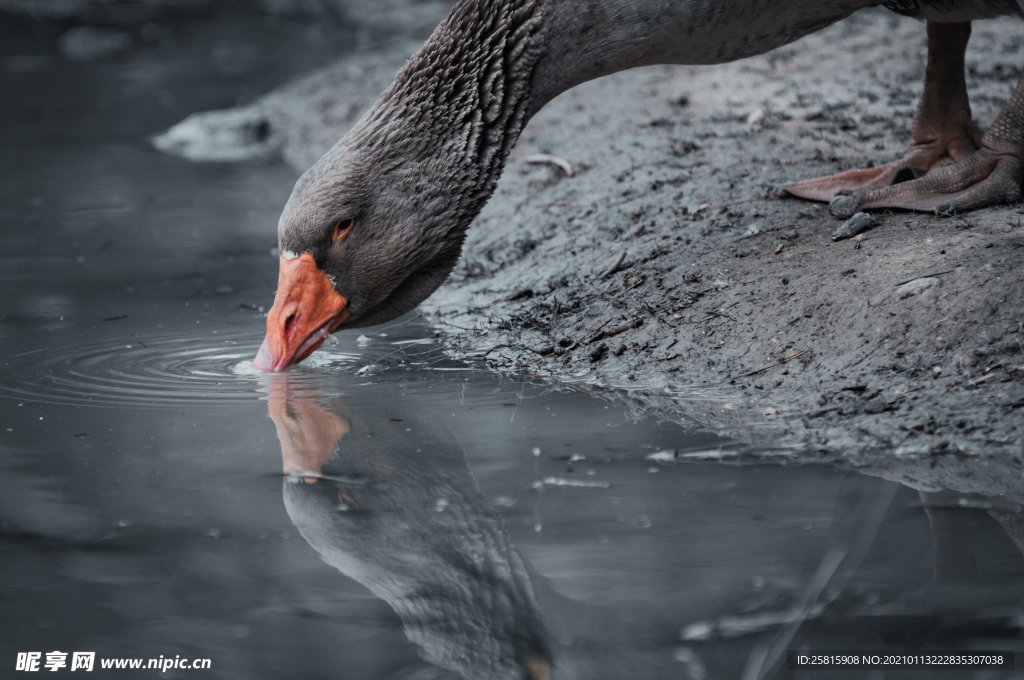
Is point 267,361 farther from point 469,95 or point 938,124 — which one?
point 938,124

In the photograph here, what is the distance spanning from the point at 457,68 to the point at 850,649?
3280 mm

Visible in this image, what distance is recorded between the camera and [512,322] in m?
6.09

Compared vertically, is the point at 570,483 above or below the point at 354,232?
below

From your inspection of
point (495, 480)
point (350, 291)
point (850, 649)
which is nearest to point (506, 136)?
point (350, 291)

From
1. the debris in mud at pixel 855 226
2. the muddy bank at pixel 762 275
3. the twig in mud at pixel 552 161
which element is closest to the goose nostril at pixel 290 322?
Result: the muddy bank at pixel 762 275

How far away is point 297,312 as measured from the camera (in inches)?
201

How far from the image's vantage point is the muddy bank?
439 cm

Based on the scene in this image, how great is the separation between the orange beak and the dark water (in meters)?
0.13

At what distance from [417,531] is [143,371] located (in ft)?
7.17

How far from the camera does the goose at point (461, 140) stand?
5121mm

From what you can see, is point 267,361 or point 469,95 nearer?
point 267,361

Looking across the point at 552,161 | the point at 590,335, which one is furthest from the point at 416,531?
the point at 552,161

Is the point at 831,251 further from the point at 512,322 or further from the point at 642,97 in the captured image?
the point at 642,97

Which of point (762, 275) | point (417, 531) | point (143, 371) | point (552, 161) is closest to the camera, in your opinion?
point (417, 531)
